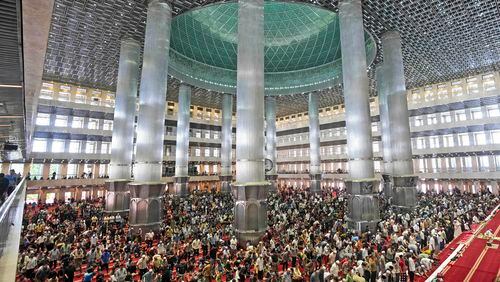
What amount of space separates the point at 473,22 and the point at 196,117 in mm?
39153

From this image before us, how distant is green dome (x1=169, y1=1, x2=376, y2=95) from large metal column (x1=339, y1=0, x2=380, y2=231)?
750 centimetres

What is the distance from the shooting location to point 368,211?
1614 cm

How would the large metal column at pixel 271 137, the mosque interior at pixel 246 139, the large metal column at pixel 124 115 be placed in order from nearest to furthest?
the mosque interior at pixel 246 139, the large metal column at pixel 124 115, the large metal column at pixel 271 137

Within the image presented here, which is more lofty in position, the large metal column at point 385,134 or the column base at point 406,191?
the large metal column at point 385,134

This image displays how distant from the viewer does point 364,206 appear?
16.1 metres

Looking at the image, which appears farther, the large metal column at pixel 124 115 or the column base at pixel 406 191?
the large metal column at pixel 124 115

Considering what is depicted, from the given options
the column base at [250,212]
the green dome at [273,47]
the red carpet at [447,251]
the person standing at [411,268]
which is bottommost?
the red carpet at [447,251]

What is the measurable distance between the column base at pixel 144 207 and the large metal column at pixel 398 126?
62.4ft

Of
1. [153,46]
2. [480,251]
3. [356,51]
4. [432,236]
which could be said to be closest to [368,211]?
[432,236]

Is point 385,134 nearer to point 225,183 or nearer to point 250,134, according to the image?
point 250,134

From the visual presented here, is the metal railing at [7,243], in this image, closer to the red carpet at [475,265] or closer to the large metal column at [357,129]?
the red carpet at [475,265]

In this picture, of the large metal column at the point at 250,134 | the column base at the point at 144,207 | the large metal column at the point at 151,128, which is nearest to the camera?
the large metal column at the point at 250,134

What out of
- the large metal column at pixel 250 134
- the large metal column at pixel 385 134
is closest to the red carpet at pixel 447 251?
the large metal column at pixel 250 134

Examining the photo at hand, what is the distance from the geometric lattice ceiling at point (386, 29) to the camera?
19.1m
